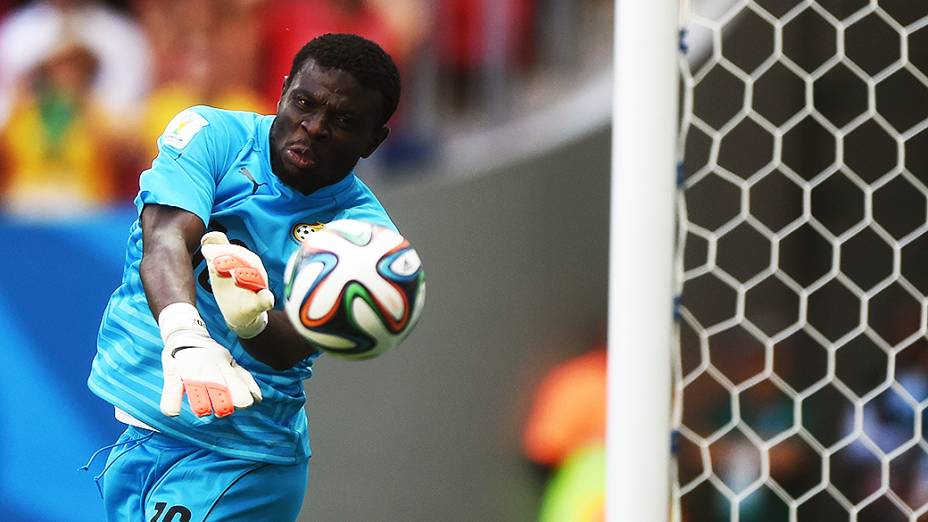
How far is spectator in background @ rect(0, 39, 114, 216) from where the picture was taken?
3766mm

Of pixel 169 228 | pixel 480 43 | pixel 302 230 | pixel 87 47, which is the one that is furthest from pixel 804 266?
pixel 169 228

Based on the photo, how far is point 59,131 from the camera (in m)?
3.81

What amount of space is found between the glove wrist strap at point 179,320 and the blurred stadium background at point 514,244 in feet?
6.51

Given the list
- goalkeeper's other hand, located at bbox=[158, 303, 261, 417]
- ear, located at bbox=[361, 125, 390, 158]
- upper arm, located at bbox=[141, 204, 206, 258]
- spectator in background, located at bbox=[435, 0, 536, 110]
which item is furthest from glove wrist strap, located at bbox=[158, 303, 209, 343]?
spectator in background, located at bbox=[435, 0, 536, 110]

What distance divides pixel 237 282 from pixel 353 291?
0.51 feet

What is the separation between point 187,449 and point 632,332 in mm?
763

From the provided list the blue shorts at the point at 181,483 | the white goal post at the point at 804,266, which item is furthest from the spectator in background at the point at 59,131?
the blue shorts at the point at 181,483

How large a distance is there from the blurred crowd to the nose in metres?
1.86

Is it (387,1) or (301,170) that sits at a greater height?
(387,1)

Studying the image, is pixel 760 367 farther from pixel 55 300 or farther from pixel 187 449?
pixel 187 449

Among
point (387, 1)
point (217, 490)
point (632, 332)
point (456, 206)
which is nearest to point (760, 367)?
point (456, 206)

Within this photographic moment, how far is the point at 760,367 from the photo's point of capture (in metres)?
4.00

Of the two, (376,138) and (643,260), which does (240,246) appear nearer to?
(376,138)

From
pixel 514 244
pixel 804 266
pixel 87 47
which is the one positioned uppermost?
pixel 87 47
